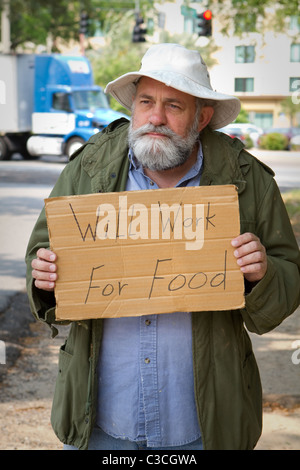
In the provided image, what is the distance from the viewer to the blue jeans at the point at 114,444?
7.40 ft

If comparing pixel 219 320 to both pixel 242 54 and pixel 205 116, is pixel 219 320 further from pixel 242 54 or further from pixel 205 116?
A: pixel 242 54

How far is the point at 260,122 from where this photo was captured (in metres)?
39.6

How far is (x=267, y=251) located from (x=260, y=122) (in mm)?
38275

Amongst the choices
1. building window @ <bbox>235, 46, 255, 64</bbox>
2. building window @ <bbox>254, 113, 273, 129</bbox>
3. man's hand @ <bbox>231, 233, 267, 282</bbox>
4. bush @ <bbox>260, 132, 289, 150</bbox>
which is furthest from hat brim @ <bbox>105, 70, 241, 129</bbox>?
building window @ <bbox>254, 113, 273, 129</bbox>

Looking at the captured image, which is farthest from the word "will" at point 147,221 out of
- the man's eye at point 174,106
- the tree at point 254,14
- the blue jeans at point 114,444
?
the tree at point 254,14

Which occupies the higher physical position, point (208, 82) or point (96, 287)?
point (208, 82)

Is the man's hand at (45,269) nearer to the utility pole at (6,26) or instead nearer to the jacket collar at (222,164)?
the jacket collar at (222,164)

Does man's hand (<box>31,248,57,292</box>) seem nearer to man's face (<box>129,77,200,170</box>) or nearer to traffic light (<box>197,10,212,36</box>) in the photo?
man's face (<box>129,77,200,170</box>)

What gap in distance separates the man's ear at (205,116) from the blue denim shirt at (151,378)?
68 cm

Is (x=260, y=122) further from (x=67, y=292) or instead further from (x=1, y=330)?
(x=67, y=292)

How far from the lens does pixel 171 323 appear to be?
7.38 feet

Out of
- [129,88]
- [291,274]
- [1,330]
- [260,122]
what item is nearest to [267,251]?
[291,274]

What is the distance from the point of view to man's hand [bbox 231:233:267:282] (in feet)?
6.93

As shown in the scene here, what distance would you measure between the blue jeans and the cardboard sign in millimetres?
427
